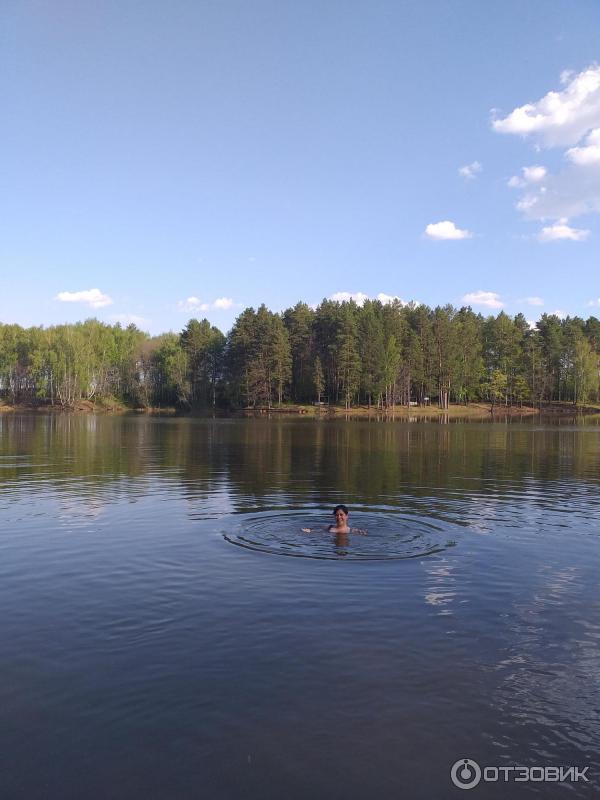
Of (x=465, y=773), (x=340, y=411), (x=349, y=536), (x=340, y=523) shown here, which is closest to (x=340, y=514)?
(x=340, y=523)

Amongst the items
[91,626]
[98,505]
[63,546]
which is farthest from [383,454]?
[91,626]

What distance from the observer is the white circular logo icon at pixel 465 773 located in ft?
29.3

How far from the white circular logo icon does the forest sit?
14427 cm

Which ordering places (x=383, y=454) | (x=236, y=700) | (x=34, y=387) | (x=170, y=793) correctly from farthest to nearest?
(x=34, y=387) → (x=383, y=454) → (x=236, y=700) → (x=170, y=793)

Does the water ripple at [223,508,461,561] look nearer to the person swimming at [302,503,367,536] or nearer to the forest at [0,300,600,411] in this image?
the person swimming at [302,503,367,536]

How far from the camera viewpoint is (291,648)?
43.3ft

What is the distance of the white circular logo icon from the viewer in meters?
8.92

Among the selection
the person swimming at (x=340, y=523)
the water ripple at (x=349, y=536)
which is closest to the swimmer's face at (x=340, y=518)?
the person swimming at (x=340, y=523)

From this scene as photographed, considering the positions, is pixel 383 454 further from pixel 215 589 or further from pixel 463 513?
pixel 215 589

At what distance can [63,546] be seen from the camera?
22281mm

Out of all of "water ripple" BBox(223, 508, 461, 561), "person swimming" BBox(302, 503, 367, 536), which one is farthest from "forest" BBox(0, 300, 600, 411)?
"person swimming" BBox(302, 503, 367, 536)

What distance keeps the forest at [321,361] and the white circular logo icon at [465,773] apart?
14427 cm

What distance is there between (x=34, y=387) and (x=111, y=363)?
24.1 m

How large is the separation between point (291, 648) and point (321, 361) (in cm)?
15219
